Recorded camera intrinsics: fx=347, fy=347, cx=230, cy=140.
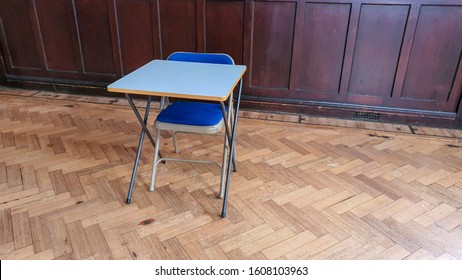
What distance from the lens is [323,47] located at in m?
3.19

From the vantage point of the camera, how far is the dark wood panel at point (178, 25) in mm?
3303

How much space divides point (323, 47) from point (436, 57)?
37.7 inches

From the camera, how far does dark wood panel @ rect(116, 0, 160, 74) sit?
3414mm

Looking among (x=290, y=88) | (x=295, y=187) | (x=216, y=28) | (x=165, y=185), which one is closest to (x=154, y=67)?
(x=165, y=185)

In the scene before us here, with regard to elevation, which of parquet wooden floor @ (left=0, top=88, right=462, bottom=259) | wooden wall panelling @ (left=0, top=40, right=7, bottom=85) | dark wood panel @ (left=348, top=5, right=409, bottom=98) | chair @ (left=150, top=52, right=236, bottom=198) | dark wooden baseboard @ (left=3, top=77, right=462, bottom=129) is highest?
dark wood panel @ (left=348, top=5, right=409, bottom=98)

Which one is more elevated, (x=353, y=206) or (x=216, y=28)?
(x=216, y=28)

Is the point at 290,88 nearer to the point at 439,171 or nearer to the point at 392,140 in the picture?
the point at 392,140

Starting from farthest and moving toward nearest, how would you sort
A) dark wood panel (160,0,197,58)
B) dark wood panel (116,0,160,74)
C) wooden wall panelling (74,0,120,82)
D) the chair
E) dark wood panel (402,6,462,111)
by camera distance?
wooden wall panelling (74,0,120,82) < dark wood panel (116,0,160,74) < dark wood panel (160,0,197,58) < dark wood panel (402,6,462,111) < the chair

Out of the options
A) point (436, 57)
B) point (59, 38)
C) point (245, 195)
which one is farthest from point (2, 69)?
point (436, 57)

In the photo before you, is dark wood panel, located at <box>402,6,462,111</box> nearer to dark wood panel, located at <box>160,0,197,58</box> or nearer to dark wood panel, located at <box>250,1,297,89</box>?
dark wood panel, located at <box>250,1,297,89</box>

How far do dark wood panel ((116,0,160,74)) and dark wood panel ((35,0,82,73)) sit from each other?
560mm

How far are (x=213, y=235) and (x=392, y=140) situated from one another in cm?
191

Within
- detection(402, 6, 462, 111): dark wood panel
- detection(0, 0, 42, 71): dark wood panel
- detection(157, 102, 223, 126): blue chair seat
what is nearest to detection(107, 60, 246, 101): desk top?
detection(157, 102, 223, 126): blue chair seat

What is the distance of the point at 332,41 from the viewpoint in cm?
314
